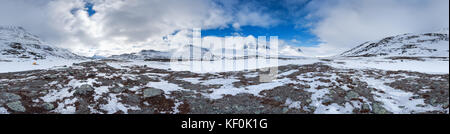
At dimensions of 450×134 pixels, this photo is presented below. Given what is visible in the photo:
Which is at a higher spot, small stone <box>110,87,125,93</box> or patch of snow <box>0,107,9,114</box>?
small stone <box>110,87,125,93</box>

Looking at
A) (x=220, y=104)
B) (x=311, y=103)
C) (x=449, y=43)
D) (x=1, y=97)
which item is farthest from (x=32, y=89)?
(x=449, y=43)

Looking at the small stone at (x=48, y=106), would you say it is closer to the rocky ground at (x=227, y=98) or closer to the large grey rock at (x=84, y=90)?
the rocky ground at (x=227, y=98)

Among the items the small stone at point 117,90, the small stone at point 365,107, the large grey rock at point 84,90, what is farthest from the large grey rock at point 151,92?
the small stone at point 365,107

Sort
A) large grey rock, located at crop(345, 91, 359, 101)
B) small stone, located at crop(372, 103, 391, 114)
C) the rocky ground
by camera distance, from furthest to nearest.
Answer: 1. large grey rock, located at crop(345, 91, 359, 101)
2. the rocky ground
3. small stone, located at crop(372, 103, 391, 114)

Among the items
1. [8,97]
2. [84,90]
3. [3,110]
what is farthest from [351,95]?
[8,97]

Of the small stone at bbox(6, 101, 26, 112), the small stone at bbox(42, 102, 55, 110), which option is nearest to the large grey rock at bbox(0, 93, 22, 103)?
the small stone at bbox(6, 101, 26, 112)

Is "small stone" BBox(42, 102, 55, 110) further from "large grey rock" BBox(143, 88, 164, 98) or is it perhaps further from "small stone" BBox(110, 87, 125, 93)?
"large grey rock" BBox(143, 88, 164, 98)

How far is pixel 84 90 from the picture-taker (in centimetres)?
1384

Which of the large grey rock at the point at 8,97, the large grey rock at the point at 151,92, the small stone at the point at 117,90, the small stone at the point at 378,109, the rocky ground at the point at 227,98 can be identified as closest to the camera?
the large grey rock at the point at 8,97

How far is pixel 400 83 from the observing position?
16.4 m

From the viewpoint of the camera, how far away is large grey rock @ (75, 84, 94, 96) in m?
13.5

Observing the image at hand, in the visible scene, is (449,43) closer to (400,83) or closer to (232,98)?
(400,83)

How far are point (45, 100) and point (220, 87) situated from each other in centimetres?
1325

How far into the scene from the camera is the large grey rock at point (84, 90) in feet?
44.3
